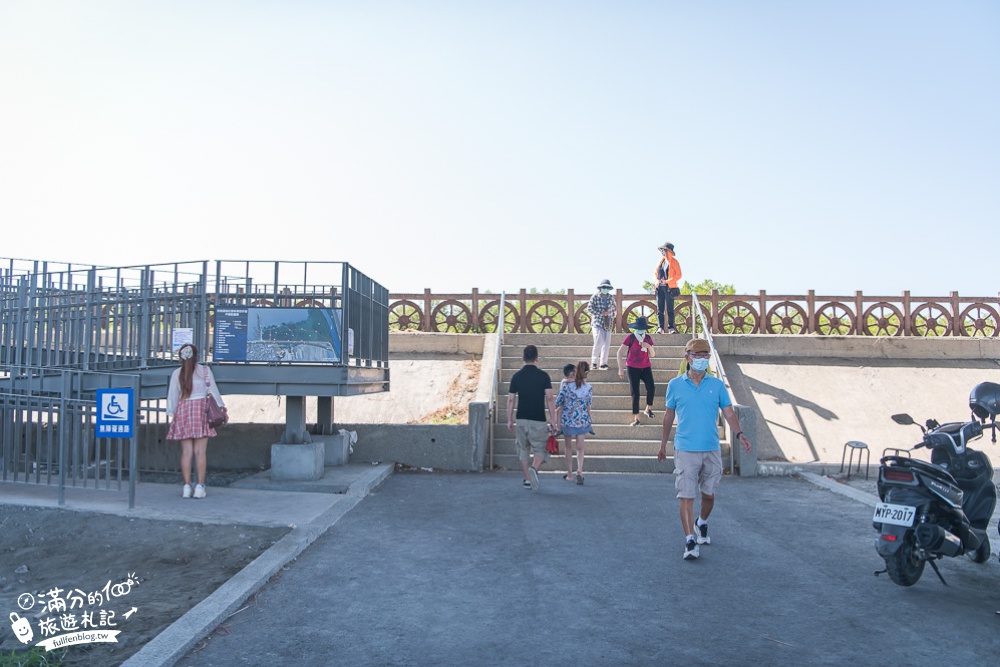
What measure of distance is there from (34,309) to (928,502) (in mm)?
11484

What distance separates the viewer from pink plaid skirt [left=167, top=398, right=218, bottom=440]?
920 cm

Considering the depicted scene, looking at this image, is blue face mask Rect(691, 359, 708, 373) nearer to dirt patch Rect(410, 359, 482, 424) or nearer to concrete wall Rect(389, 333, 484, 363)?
dirt patch Rect(410, 359, 482, 424)

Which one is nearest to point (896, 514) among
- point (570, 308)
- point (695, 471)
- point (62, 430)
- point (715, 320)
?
point (695, 471)

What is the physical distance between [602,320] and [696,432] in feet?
27.0

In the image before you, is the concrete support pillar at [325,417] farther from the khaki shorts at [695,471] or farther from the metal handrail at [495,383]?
the khaki shorts at [695,471]

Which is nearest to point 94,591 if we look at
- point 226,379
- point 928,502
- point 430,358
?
point 226,379

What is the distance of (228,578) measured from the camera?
624 cm

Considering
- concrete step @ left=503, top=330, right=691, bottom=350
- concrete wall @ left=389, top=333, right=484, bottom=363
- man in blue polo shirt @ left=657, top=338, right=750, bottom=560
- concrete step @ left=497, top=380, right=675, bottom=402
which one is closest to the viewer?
man in blue polo shirt @ left=657, top=338, right=750, bottom=560

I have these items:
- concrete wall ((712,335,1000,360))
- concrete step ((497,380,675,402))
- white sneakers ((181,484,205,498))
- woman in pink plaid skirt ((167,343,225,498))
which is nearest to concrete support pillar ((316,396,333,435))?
woman in pink plaid skirt ((167,343,225,498))

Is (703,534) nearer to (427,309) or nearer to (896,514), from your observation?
(896,514)

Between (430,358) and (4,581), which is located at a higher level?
(430,358)

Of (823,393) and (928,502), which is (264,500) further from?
(823,393)

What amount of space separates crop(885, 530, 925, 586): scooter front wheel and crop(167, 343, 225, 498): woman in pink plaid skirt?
7.04m

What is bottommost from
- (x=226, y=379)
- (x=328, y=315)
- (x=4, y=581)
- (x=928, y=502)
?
(x=4, y=581)
